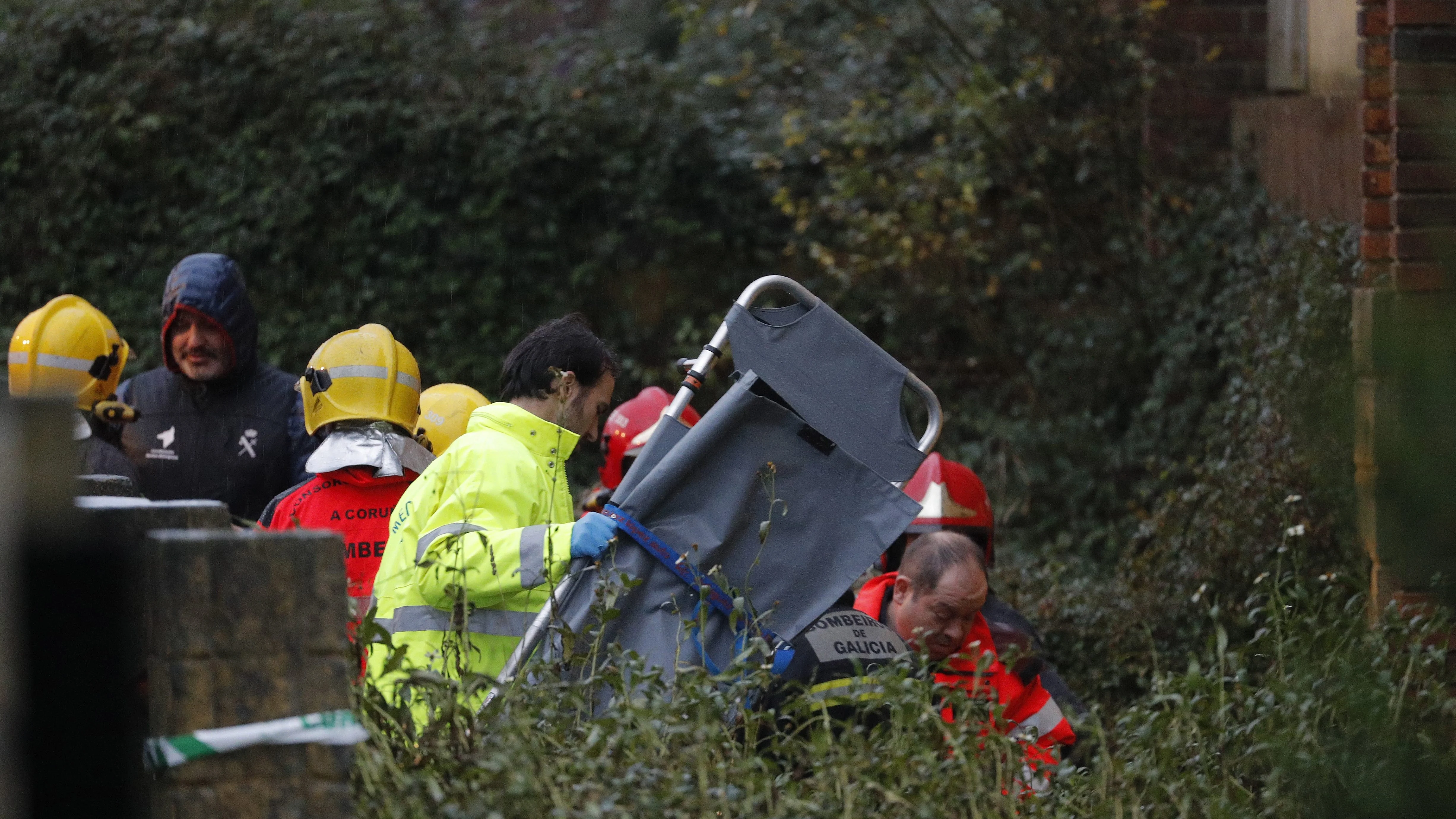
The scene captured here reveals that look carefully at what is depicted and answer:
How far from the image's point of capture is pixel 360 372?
4.06 meters

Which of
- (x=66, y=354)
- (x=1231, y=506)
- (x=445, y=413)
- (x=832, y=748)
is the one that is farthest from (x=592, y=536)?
(x=1231, y=506)

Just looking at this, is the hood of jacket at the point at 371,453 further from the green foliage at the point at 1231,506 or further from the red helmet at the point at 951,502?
the green foliage at the point at 1231,506

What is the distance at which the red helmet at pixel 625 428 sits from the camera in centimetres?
599

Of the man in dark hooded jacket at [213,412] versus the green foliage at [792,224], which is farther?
the green foliage at [792,224]

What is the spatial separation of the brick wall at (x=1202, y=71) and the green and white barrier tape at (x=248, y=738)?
23.3 feet

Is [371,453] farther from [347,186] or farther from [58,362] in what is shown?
[347,186]

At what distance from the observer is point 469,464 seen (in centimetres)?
350

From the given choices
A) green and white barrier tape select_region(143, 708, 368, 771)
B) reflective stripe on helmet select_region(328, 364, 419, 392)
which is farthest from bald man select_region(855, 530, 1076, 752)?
green and white barrier tape select_region(143, 708, 368, 771)

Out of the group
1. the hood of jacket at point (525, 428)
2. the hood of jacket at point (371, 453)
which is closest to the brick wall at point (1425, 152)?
the hood of jacket at point (525, 428)

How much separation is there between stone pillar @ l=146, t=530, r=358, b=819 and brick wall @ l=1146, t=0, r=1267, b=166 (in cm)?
708

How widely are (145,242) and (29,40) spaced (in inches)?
59.0

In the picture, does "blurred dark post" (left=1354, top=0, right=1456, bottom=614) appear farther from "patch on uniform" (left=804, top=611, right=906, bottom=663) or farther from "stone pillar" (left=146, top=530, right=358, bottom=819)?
"patch on uniform" (left=804, top=611, right=906, bottom=663)

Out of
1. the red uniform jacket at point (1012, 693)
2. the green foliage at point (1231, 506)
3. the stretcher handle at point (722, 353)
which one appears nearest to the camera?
the stretcher handle at point (722, 353)

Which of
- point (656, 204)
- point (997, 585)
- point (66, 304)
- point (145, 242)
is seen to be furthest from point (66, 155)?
point (997, 585)
